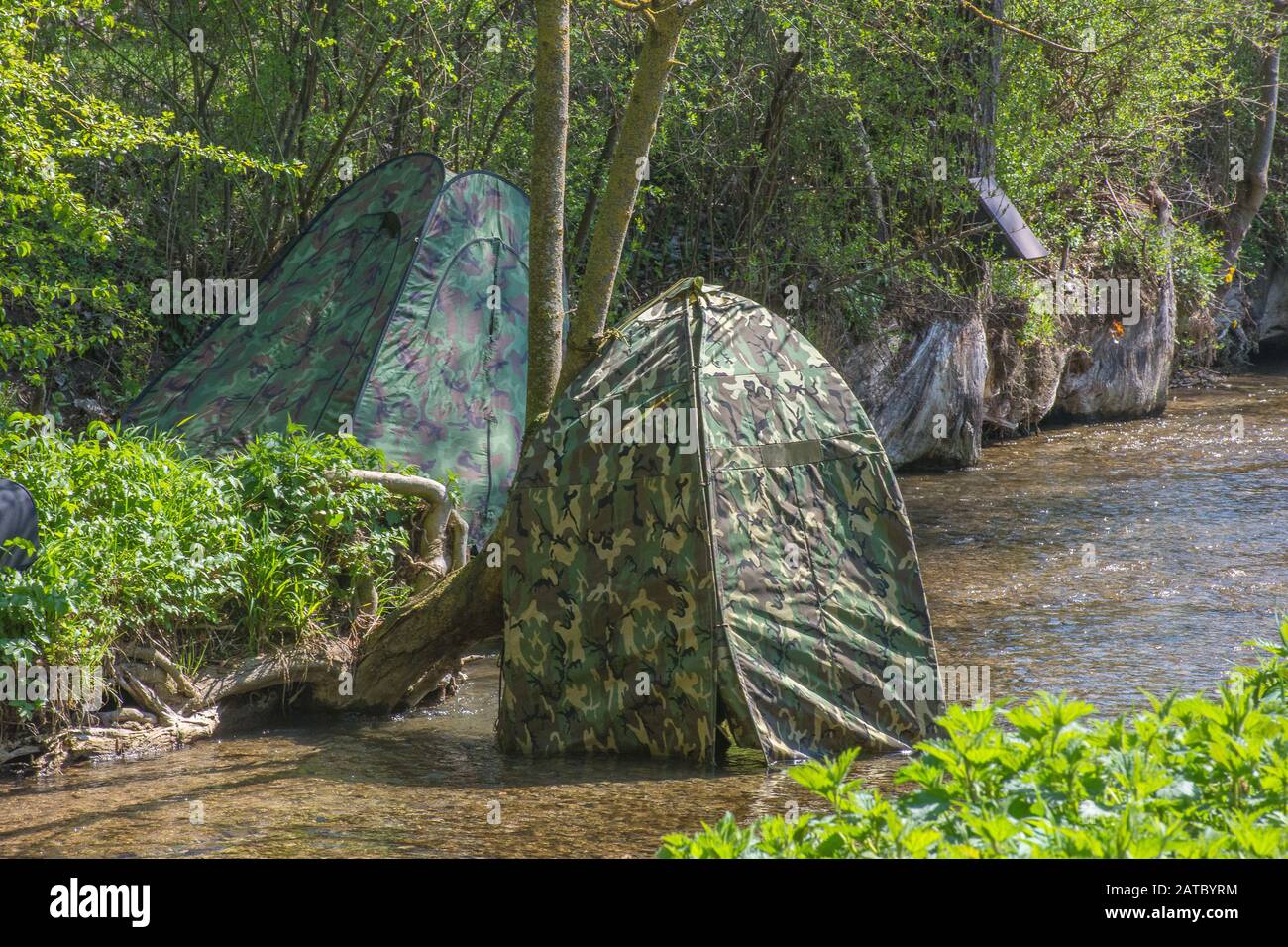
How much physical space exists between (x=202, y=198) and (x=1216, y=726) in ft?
36.4

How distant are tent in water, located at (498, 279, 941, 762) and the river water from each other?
28 cm

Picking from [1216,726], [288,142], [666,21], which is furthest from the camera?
[288,142]

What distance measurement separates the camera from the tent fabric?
19.4ft

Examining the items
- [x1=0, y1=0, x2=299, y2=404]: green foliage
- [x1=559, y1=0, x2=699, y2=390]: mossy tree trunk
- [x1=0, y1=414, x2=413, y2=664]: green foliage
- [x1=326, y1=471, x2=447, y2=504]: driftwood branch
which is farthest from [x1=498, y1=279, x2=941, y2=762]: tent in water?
[x1=0, y1=0, x2=299, y2=404]: green foliage

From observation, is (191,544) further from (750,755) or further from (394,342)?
(750,755)

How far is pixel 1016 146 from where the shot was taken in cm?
1327

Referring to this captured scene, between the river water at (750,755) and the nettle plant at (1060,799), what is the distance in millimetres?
2308

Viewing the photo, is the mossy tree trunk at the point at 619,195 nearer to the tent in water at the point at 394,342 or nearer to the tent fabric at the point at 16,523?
the tent in water at the point at 394,342

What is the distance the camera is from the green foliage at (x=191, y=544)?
6184 mm
